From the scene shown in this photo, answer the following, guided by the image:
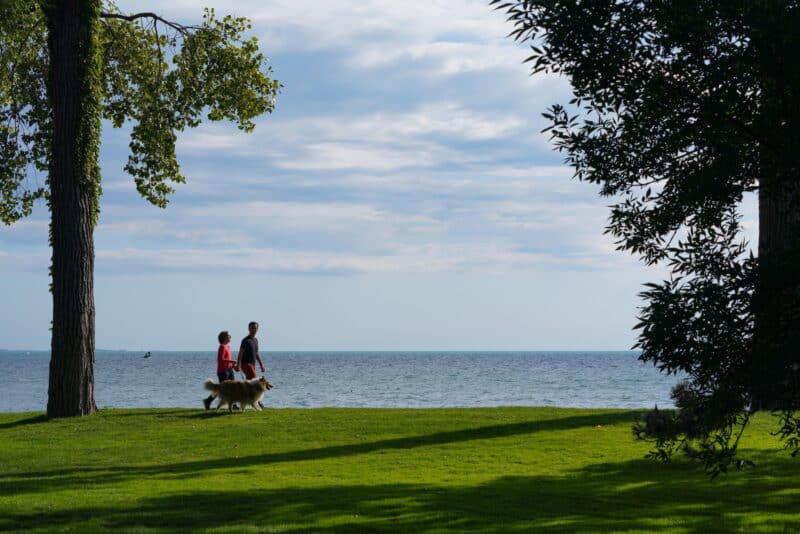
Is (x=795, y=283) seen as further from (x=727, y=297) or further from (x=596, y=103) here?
(x=596, y=103)

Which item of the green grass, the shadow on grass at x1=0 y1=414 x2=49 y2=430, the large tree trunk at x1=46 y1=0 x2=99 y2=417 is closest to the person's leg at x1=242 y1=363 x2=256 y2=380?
the green grass

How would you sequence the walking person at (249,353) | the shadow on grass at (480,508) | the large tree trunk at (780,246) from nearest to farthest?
the large tree trunk at (780,246)
the shadow on grass at (480,508)
the walking person at (249,353)

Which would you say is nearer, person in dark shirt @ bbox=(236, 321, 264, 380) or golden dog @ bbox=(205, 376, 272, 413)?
golden dog @ bbox=(205, 376, 272, 413)

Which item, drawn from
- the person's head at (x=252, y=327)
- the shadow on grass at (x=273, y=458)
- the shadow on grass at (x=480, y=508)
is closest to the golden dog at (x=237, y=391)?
the person's head at (x=252, y=327)

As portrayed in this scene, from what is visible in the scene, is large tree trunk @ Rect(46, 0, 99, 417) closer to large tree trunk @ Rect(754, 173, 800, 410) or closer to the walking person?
the walking person

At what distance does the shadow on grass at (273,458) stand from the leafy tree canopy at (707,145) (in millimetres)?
9929

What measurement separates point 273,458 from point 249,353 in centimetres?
917

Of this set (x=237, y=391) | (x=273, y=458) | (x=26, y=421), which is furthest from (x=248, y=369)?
(x=273, y=458)

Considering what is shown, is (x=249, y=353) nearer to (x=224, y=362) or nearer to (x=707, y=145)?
(x=224, y=362)

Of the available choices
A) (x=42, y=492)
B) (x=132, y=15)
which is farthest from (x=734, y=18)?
(x=132, y=15)

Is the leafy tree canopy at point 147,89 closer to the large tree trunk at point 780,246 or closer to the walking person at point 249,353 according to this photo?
the walking person at point 249,353

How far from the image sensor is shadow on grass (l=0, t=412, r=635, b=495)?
16484 mm

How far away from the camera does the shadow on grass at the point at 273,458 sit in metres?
16.5

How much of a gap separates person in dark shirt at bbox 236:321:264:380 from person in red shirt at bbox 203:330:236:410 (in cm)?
34
